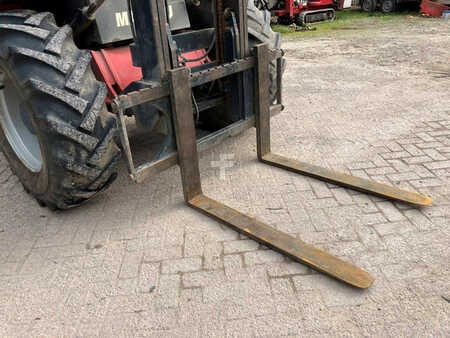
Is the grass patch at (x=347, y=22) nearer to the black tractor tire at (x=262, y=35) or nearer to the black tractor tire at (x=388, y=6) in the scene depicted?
the black tractor tire at (x=388, y=6)

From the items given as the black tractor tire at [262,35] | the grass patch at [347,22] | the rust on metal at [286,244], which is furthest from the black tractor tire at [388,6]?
the rust on metal at [286,244]

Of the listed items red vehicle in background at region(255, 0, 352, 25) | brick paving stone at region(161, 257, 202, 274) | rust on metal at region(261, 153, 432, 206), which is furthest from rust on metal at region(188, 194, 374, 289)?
red vehicle in background at region(255, 0, 352, 25)

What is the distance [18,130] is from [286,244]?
8.82 ft

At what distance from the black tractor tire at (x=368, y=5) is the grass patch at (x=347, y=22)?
22 centimetres

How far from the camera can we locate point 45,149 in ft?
9.47

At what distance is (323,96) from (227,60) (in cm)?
282

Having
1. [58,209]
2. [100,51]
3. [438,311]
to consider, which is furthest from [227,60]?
[438,311]

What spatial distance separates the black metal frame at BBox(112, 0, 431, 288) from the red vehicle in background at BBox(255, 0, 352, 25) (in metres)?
11.2

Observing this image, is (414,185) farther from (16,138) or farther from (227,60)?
(16,138)

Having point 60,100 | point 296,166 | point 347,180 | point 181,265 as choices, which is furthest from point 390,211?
point 60,100

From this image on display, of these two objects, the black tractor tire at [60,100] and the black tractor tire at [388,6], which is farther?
the black tractor tire at [388,6]

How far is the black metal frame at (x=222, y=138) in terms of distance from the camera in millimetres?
2637

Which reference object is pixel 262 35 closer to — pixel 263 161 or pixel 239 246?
pixel 263 161

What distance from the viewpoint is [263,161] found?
397 cm
